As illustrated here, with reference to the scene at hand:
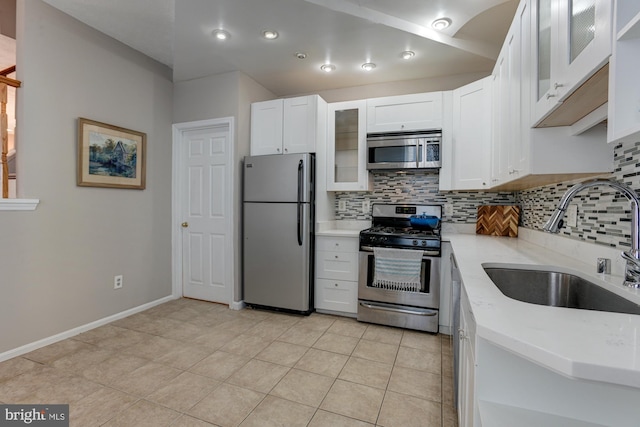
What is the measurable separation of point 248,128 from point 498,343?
324 cm

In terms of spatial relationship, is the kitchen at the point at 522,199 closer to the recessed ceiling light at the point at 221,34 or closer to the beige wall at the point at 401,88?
the recessed ceiling light at the point at 221,34

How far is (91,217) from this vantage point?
2.73 m

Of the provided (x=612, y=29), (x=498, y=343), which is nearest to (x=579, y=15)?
(x=612, y=29)

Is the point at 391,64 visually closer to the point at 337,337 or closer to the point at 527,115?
the point at 527,115

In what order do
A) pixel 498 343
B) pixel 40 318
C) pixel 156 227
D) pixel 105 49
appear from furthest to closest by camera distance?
pixel 156 227 < pixel 105 49 < pixel 40 318 < pixel 498 343

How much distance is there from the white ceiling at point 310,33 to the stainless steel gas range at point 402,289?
166 centimetres

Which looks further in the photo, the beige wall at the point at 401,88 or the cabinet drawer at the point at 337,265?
the beige wall at the point at 401,88

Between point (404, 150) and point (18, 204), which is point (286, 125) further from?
point (18, 204)

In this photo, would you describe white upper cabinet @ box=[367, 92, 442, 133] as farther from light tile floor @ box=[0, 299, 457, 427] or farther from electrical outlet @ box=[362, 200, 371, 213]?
light tile floor @ box=[0, 299, 457, 427]

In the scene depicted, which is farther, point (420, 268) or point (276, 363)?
point (420, 268)

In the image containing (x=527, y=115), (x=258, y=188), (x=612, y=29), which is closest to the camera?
(x=612, y=29)

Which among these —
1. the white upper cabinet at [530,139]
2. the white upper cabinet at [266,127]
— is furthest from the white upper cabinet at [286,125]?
the white upper cabinet at [530,139]

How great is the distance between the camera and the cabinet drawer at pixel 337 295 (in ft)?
9.80

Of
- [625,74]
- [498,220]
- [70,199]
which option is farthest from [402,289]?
[70,199]
